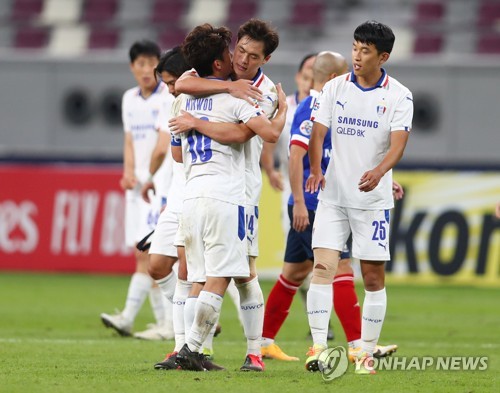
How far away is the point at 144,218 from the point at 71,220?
681 centimetres

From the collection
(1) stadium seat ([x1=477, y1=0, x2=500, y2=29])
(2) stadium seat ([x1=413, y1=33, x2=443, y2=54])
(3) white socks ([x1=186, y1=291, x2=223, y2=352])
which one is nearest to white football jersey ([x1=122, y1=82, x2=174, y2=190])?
(3) white socks ([x1=186, y1=291, x2=223, y2=352])

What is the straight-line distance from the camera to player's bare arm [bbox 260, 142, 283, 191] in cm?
1047

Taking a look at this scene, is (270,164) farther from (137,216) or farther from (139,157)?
(137,216)

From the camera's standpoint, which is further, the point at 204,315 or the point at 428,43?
the point at 428,43

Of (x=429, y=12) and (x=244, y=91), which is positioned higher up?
(x=429, y=12)

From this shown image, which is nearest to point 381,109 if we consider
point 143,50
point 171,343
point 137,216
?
point 171,343

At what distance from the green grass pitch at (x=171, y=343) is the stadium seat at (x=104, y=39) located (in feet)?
28.5

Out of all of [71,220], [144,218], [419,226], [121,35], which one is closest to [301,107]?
[144,218]

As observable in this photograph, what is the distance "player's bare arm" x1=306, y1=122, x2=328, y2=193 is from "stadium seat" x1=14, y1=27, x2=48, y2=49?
696 inches

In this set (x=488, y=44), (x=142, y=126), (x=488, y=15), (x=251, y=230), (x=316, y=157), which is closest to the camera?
(x=251, y=230)

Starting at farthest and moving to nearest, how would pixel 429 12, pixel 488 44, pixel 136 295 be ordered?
pixel 429 12 < pixel 488 44 < pixel 136 295

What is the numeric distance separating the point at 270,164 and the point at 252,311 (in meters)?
3.35

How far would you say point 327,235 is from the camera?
24.9ft

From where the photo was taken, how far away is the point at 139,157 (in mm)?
10594
